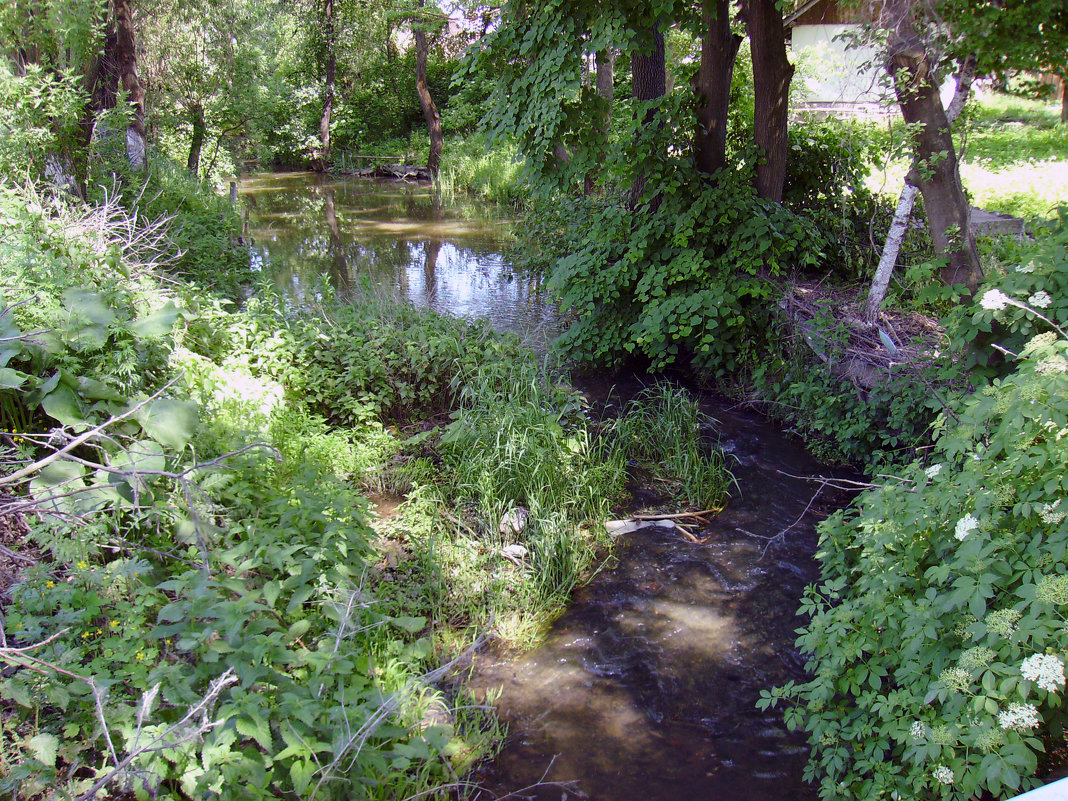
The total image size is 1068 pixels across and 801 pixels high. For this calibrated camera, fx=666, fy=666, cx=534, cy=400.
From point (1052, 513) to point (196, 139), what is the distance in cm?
1675

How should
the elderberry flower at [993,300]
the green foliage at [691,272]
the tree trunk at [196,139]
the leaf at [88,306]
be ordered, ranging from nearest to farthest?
1. the elderberry flower at [993,300]
2. the leaf at [88,306]
3. the green foliage at [691,272]
4. the tree trunk at [196,139]

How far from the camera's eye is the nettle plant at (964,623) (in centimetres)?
205

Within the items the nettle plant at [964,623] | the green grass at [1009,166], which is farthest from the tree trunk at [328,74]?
the nettle plant at [964,623]

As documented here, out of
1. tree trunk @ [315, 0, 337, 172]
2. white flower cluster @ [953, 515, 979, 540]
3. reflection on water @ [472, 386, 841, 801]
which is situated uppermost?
tree trunk @ [315, 0, 337, 172]

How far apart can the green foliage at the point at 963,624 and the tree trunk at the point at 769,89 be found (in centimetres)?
496

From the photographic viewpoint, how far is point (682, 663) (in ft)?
12.5

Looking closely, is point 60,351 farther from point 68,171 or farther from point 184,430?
point 68,171

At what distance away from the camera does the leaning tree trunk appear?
33.0 ft

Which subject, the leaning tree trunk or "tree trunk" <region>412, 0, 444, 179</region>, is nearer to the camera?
the leaning tree trunk

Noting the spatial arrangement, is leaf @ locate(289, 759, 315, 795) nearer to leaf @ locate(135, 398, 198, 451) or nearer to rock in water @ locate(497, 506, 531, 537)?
leaf @ locate(135, 398, 198, 451)

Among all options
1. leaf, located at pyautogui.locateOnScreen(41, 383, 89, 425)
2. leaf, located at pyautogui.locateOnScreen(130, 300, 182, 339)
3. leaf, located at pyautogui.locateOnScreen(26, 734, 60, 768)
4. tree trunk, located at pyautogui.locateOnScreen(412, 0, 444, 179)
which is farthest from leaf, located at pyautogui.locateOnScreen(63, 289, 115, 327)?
tree trunk, located at pyautogui.locateOnScreen(412, 0, 444, 179)

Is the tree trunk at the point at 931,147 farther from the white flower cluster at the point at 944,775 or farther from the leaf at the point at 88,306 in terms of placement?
the leaf at the point at 88,306

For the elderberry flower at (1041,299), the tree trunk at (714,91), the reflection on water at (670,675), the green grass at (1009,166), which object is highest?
the tree trunk at (714,91)

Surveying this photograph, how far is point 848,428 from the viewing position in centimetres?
541
